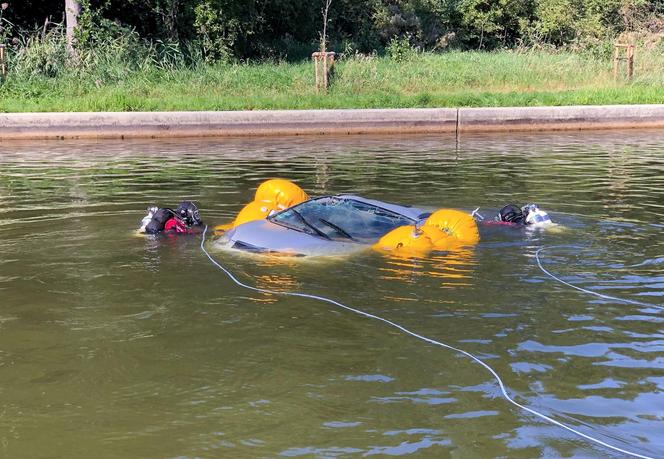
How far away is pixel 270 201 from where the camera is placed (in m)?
11.7

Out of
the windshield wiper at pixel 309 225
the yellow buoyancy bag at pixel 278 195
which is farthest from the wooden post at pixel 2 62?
the windshield wiper at pixel 309 225

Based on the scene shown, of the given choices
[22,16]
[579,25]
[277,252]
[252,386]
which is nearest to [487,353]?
[252,386]

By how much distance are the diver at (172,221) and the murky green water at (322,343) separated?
0.42m

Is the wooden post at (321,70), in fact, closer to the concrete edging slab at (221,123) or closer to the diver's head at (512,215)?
the concrete edging slab at (221,123)

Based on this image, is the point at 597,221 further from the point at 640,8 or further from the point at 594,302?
the point at 640,8

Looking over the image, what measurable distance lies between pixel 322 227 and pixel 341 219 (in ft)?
1.15

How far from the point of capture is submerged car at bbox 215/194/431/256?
33.1ft

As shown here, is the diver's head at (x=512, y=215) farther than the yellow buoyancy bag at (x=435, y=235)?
Yes

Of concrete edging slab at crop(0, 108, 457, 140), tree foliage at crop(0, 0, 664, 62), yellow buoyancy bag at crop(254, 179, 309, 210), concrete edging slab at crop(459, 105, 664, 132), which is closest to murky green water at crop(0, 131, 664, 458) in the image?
yellow buoyancy bag at crop(254, 179, 309, 210)

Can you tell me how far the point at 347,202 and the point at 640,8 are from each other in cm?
3622

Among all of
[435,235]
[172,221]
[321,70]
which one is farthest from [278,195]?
[321,70]

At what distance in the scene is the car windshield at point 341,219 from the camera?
34.0ft

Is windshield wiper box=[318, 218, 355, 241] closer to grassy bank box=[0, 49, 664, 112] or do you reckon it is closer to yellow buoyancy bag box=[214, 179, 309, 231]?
yellow buoyancy bag box=[214, 179, 309, 231]

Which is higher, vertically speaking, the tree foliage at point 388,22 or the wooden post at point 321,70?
the tree foliage at point 388,22
